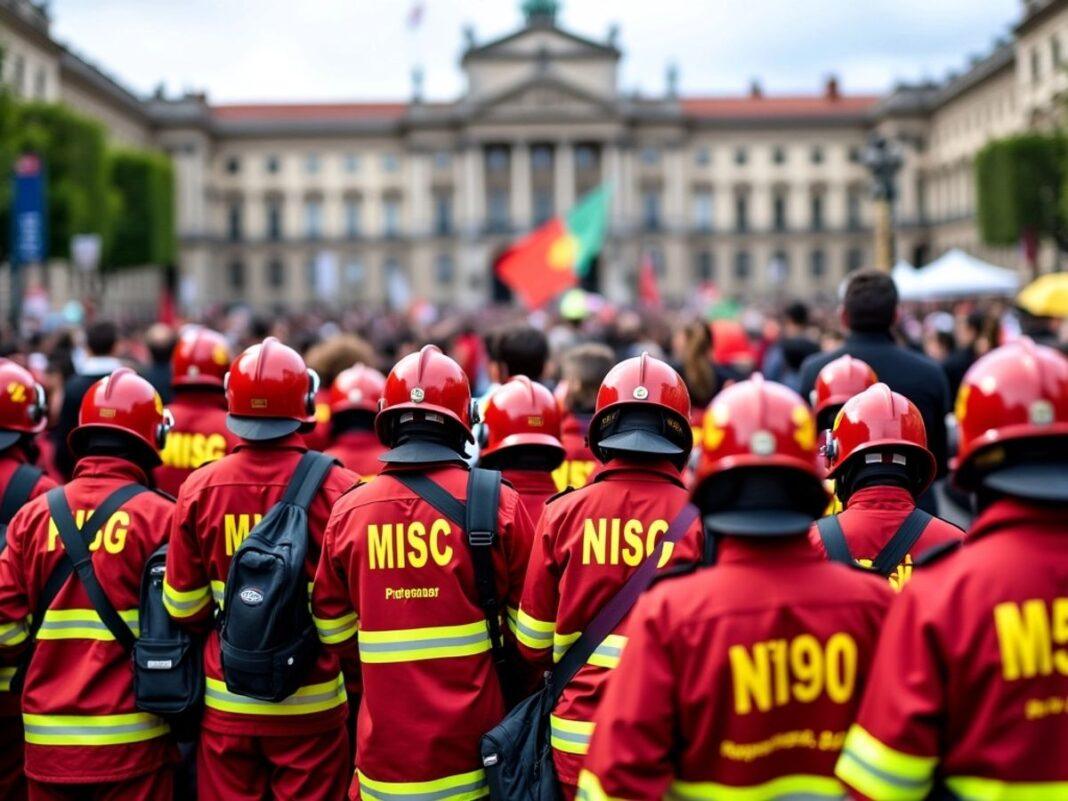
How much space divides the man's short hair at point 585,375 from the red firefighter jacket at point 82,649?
247 cm

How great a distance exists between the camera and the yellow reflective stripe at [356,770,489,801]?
4.12 metres

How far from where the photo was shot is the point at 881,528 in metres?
3.97

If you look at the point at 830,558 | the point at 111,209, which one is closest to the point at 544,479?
the point at 830,558

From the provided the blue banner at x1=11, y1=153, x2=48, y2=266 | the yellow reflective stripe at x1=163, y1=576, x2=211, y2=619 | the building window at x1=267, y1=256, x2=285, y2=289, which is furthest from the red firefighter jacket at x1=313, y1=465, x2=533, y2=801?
the building window at x1=267, y1=256, x2=285, y2=289

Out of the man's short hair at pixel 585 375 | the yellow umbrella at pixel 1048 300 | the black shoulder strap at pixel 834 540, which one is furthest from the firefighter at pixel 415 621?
the yellow umbrella at pixel 1048 300

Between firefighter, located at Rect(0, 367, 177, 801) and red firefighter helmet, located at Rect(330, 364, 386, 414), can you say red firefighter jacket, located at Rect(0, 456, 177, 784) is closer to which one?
firefighter, located at Rect(0, 367, 177, 801)

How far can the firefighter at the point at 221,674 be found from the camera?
14.8 ft

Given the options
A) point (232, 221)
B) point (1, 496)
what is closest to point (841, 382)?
point (1, 496)

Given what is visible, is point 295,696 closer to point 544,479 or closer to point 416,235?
point 544,479

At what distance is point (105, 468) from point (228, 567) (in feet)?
2.25

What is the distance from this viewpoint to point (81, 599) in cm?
461

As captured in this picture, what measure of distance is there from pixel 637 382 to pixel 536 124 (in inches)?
3150

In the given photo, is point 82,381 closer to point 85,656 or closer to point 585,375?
point 585,375

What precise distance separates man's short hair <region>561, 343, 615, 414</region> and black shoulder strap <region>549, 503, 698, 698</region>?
251cm
